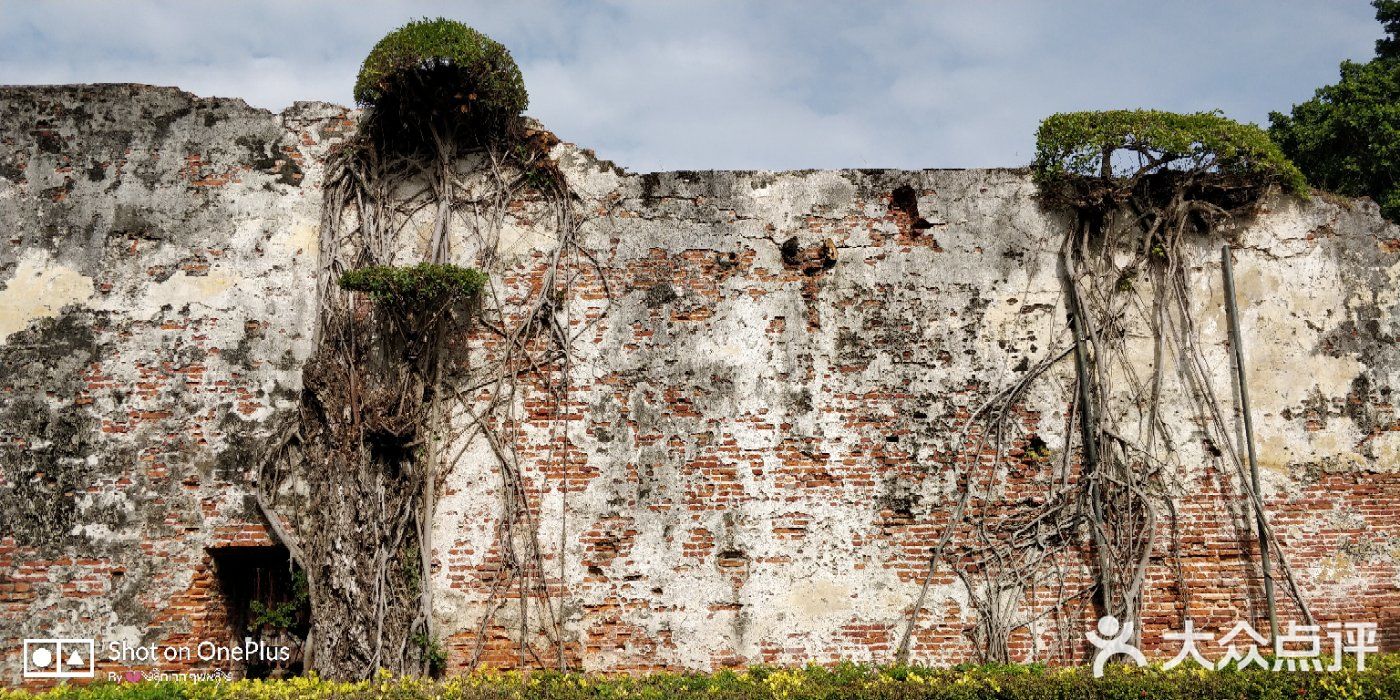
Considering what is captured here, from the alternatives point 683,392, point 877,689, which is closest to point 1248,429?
point 877,689

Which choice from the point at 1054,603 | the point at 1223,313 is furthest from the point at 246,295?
the point at 1223,313

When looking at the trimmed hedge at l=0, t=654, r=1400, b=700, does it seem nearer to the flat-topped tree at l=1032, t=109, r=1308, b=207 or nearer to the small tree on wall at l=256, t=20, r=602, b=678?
the small tree on wall at l=256, t=20, r=602, b=678

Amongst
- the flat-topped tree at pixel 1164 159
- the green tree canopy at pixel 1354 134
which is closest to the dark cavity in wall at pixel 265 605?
the flat-topped tree at pixel 1164 159

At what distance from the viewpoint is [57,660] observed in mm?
6418

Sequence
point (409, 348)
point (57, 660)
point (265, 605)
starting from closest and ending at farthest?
point (57, 660), point (265, 605), point (409, 348)

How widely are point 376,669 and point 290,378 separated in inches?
84.1

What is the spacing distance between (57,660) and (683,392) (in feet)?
15.0

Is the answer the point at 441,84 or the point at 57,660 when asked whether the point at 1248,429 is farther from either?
the point at 57,660

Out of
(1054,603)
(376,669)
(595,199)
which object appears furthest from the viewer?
(595,199)

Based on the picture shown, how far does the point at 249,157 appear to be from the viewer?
717 centimetres

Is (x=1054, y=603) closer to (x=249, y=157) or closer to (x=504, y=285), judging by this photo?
(x=504, y=285)

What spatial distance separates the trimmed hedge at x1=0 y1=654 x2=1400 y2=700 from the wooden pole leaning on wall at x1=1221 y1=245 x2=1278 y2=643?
1.01 meters

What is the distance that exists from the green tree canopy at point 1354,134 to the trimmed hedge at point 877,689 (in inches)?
314

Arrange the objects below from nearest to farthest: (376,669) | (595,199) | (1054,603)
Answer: (376,669)
(1054,603)
(595,199)
